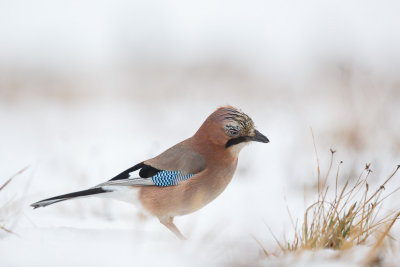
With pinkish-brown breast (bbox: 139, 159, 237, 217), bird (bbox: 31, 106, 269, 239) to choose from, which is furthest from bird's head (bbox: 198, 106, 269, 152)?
pinkish-brown breast (bbox: 139, 159, 237, 217)

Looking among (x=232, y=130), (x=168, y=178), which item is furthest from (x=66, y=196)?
(x=232, y=130)

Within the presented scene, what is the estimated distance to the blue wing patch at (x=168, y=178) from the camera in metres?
3.56

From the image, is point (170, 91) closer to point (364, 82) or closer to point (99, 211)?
point (364, 82)

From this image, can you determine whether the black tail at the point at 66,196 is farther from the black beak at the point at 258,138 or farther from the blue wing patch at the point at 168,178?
the black beak at the point at 258,138

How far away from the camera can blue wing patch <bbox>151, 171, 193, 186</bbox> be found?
140 inches

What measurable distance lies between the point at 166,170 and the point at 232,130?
625mm

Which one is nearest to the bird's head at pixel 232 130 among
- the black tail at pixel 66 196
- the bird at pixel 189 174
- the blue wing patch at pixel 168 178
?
the bird at pixel 189 174

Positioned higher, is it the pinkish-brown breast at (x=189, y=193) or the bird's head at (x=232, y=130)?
the bird's head at (x=232, y=130)

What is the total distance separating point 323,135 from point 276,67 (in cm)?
489

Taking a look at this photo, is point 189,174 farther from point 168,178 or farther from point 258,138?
point 258,138

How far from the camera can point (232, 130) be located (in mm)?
3660

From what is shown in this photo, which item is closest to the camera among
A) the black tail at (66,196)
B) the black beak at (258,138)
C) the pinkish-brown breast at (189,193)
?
the black tail at (66,196)

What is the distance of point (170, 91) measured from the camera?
28.5ft

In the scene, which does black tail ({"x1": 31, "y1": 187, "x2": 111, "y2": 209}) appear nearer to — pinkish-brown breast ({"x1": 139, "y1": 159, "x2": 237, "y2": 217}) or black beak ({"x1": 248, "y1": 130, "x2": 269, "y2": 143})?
pinkish-brown breast ({"x1": 139, "y1": 159, "x2": 237, "y2": 217})
